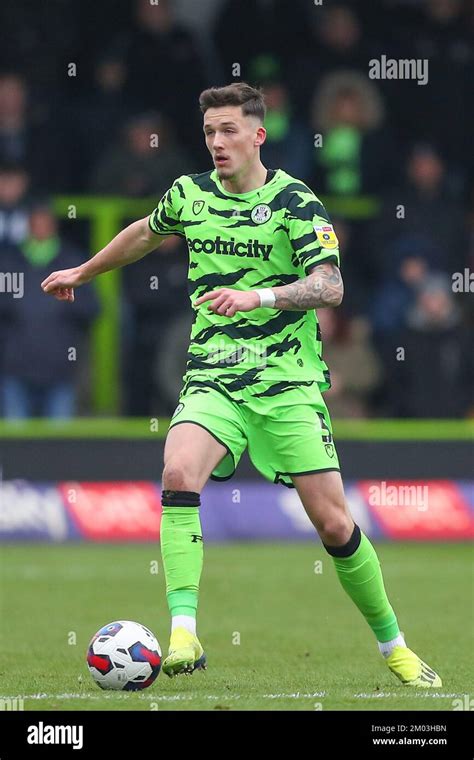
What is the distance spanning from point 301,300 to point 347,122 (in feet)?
31.9

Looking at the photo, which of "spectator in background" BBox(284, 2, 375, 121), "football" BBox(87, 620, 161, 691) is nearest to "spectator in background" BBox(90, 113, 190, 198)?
"spectator in background" BBox(284, 2, 375, 121)

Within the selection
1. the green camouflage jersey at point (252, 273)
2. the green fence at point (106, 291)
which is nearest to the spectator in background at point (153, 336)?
the green fence at point (106, 291)

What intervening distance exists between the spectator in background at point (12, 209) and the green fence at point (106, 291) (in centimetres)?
61

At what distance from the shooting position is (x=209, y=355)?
22.7 feet

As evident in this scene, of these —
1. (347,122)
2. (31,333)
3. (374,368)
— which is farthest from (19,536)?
(347,122)

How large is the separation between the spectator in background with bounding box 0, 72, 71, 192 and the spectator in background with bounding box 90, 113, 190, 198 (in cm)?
42

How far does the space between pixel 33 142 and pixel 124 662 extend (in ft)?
31.8

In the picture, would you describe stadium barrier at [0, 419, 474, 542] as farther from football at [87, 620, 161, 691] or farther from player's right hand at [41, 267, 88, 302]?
football at [87, 620, 161, 691]

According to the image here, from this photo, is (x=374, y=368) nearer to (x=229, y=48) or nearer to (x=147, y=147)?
(x=147, y=147)

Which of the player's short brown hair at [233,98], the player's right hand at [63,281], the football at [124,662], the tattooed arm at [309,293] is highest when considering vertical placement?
the player's short brown hair at [233,98]

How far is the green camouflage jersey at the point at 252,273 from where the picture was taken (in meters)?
6.86

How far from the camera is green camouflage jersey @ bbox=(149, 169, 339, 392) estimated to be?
6.86m

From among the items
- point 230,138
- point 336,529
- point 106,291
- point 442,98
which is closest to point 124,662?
point 336,529

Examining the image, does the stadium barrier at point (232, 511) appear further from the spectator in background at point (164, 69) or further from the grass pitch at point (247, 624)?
the spectator in background at point (164, 69)
